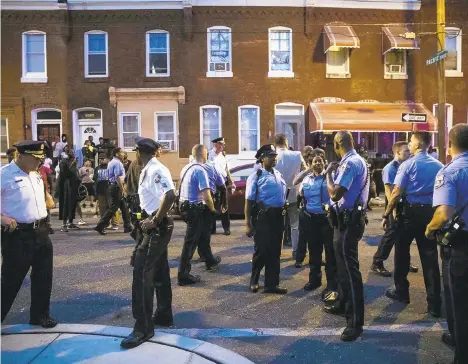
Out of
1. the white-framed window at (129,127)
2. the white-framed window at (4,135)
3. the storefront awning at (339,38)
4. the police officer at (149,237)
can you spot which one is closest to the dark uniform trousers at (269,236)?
the police officer at (149,237)

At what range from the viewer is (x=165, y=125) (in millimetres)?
21016

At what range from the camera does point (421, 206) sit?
5.68 meters

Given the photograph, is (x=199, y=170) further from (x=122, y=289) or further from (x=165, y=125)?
(x=165, y=125)

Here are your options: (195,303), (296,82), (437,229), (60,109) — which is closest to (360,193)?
(437,229)

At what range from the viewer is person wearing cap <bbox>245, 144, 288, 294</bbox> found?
6250mm

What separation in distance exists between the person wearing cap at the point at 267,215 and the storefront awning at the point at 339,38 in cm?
1493

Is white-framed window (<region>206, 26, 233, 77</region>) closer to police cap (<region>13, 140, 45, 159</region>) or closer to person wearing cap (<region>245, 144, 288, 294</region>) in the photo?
person wearing cap (<region>245, 144, 288, 294</region>)

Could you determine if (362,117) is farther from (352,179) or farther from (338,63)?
(352,179)

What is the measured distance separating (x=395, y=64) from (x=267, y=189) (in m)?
17.4

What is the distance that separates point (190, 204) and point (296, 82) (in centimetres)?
1513

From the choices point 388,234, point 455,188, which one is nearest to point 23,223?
point 455,188

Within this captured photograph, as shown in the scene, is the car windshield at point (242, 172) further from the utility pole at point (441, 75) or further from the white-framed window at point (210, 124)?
the white-framed window at point (210, 124)

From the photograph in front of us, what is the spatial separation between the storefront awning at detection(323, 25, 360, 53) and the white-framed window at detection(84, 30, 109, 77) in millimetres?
9297

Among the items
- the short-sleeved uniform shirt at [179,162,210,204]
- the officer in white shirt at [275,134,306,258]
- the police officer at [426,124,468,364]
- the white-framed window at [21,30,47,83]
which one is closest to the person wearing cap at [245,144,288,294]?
the short-sleeved uniform shirt at [179,162,210,204]
